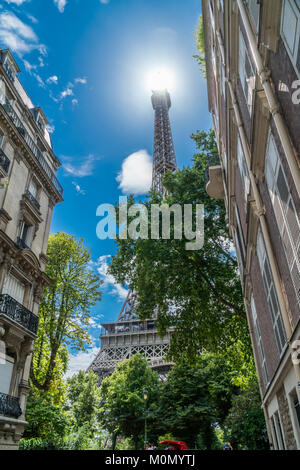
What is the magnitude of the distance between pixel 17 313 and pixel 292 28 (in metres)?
13.9

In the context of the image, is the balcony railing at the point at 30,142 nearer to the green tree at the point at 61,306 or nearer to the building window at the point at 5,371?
the green tree at the point at 61,306

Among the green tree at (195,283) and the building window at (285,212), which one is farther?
the green tree at (195,283)

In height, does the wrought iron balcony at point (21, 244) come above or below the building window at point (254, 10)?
above

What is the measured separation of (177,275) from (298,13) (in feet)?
45.5

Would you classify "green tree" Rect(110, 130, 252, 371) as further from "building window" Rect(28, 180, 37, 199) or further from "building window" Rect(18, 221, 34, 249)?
"building window" Rect(28, 180, 37, 199)

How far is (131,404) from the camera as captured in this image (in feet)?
120

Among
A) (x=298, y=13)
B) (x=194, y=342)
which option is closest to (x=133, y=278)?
(x=194, y=342)

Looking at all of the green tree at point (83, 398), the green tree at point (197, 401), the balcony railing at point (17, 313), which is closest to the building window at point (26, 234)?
the balcony railing at point (17, 313)

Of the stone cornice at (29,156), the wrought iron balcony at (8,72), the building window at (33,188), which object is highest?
the wrought iron balcony at (8,72)

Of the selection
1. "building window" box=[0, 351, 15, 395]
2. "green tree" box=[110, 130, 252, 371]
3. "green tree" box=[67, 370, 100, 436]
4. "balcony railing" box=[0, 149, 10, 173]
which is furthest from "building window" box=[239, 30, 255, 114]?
"green tree" box=[67, 370, 100, 436]

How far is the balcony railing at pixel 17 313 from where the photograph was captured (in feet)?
44.3

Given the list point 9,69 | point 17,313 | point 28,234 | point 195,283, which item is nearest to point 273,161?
point 195,283

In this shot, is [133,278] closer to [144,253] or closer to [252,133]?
[144,253]

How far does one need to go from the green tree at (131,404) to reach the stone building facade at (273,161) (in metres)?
29.3
